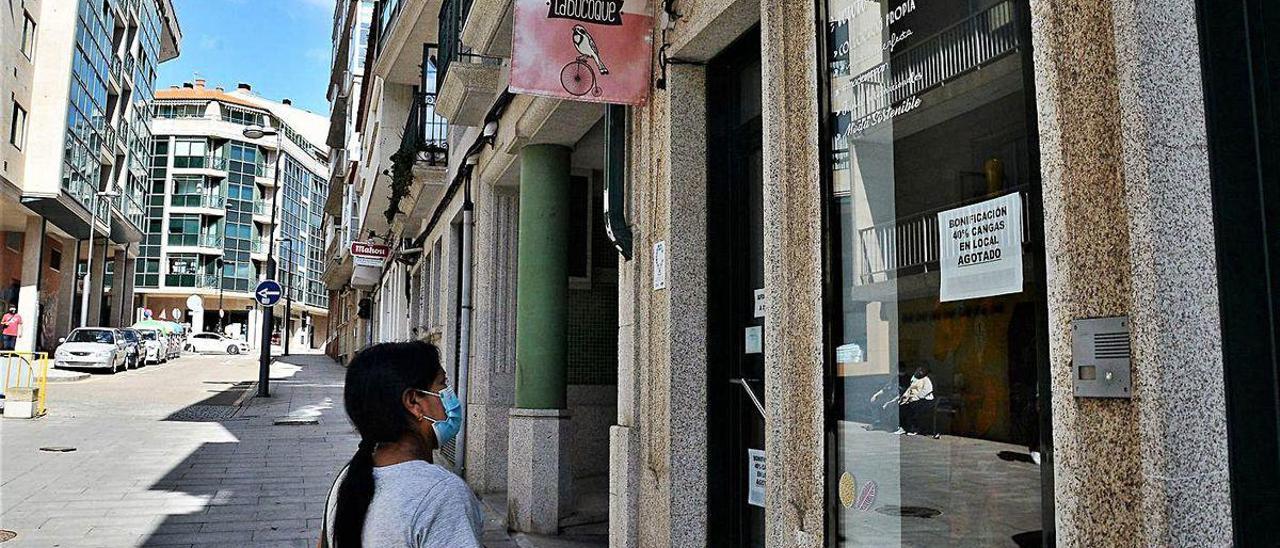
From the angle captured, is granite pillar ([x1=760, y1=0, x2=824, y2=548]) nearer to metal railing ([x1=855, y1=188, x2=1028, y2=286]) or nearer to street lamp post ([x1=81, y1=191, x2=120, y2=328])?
metal railing ([x1=855, y1=188, x2=1028, y2=286])

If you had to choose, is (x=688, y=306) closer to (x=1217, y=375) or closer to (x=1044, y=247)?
(x=1044, y=247)

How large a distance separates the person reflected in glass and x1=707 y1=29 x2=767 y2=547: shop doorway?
1398 mm

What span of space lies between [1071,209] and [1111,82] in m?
0.32

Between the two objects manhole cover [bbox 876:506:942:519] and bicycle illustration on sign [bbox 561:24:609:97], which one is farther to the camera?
bicycle illustration on sign [bbox 561:24:609:97]

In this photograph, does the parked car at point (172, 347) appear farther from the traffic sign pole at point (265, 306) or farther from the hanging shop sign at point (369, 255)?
the hanging shop sign at point (369, 255)

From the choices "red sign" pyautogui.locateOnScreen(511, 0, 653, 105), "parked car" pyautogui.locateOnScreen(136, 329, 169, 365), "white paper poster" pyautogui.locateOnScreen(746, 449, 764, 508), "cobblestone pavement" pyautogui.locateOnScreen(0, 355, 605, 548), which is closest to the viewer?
"white paper poster" pyautogui.locateOnScreen(746, 449, 764, 508)

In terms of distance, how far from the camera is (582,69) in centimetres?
570

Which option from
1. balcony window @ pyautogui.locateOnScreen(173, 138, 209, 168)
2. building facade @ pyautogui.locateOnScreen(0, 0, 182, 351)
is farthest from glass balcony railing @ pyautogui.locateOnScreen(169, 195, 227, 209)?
building facade @ pyautogui.locateOnScreen(0, 0, 182, 351)

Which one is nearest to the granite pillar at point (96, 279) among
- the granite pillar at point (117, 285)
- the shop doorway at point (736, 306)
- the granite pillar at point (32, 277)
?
the granite pillar at point (117, 285)

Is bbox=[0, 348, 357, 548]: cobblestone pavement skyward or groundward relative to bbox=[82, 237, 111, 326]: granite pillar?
groundward

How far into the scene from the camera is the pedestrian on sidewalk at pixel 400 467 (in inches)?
85.7

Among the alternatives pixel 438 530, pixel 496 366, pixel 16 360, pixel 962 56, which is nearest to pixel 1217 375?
pixel 962 56

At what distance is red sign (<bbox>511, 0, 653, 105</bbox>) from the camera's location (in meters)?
5.63

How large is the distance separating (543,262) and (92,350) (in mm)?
26786
